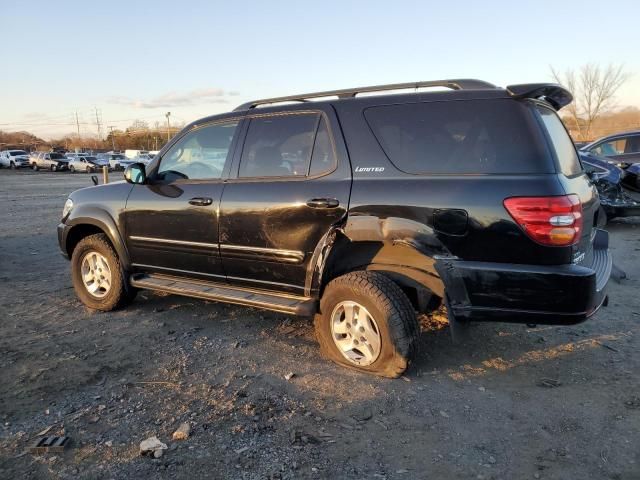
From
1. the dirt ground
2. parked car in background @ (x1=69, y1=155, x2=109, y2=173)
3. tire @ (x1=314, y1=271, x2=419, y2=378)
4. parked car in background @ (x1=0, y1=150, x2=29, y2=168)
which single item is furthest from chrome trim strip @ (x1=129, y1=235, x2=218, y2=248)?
parked car in background @ (x1=0, y1=150, x2=29, y2=168)

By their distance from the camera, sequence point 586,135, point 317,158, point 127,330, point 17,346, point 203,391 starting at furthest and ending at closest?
point 586,135 → point 127,330 → point 17,346 → point 317,158 → point 203,391

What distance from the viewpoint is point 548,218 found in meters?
2.91

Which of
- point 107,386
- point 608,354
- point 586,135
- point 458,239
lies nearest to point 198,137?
point 107,386

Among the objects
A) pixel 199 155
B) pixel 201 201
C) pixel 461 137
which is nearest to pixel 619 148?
pixel 461 137

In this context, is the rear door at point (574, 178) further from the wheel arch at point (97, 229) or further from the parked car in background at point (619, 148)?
the parked car in background at point (619, 148)

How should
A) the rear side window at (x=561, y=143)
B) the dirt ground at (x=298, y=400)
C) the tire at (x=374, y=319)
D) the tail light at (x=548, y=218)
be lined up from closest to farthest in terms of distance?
the dirt ground at (x=298, y=400) < the tail light at (x=548, y=218) < the rear side window at (x=561, y=143) < the tire at (x=374, y=319)

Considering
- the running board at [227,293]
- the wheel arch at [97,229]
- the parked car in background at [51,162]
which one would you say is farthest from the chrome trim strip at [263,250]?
the parked car in background at [51,162]

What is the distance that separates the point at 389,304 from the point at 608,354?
1.92 metres

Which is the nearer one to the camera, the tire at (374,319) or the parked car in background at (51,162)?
the tire at (374,319)

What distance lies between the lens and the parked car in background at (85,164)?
1718 inches

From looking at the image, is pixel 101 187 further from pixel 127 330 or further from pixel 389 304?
pixel 389 304

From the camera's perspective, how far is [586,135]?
37.7 meters

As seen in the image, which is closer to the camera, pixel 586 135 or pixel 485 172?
pixel 485 172

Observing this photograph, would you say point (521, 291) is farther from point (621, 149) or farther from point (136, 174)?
point (621, 149)
